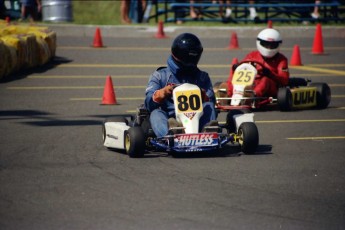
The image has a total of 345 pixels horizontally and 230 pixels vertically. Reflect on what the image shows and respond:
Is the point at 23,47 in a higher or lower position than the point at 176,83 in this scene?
lower

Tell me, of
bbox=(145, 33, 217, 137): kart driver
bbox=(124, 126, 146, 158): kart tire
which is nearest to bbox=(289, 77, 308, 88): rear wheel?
bbox=(145, 33, 217, 137): kart driver

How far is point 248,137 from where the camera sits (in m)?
10.0

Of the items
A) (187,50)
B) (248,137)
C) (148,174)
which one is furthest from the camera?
(187,50)

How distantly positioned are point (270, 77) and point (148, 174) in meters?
5.85

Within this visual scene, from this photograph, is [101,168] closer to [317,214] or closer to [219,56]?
[317,214]

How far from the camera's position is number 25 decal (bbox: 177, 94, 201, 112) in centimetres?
1020

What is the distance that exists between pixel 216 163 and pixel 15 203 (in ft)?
8.58

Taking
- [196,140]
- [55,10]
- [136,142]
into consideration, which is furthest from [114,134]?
[55,10]

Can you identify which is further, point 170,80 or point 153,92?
point 170,80

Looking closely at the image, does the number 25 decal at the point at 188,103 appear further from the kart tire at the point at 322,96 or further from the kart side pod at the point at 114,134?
the kart tire at the point at 322,96

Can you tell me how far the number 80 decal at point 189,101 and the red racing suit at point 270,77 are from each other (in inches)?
160

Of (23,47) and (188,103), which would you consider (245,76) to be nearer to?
(188,103)

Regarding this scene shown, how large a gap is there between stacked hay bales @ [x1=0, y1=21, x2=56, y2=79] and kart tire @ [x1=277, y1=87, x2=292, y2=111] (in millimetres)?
5701

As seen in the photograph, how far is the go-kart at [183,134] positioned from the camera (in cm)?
983
